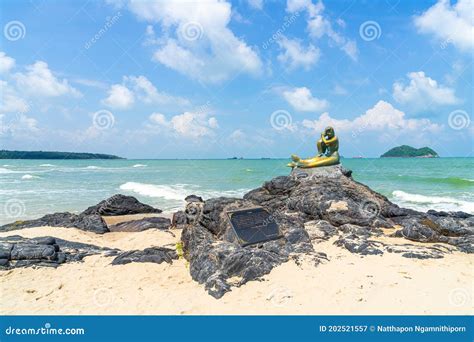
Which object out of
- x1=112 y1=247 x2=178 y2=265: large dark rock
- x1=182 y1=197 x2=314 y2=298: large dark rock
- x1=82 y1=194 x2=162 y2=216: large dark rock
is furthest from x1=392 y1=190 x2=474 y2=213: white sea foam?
x1=112 y1=247 x2=178 y2=265: large dark rock

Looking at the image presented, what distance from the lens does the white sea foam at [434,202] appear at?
19500 mm

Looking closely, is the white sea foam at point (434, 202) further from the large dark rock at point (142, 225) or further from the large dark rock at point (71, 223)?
the large dark rock at point (71, 223)

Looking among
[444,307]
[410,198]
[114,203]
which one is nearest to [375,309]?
[444,307]

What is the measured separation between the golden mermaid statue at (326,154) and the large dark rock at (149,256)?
20.9 ft

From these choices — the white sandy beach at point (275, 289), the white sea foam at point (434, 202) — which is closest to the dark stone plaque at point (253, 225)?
the white sandy beach at point (275, 289)

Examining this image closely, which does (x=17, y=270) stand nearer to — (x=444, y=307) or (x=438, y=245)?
(x=444, y=307)

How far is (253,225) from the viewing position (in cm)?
739

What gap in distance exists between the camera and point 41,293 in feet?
20.2

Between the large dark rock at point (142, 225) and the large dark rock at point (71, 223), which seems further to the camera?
the large dark rock at point (142, 225)

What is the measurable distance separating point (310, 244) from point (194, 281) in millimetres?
2554

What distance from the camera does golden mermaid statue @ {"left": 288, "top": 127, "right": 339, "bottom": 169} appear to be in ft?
40.5

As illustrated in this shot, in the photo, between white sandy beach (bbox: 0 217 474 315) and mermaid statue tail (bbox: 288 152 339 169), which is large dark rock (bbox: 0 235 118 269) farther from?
mermaid statue tail (bbox: 288 152 339 169)

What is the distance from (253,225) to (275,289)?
6.56 ft

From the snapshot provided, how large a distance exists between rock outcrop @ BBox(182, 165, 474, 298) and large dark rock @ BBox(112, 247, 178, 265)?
1.33 ft
